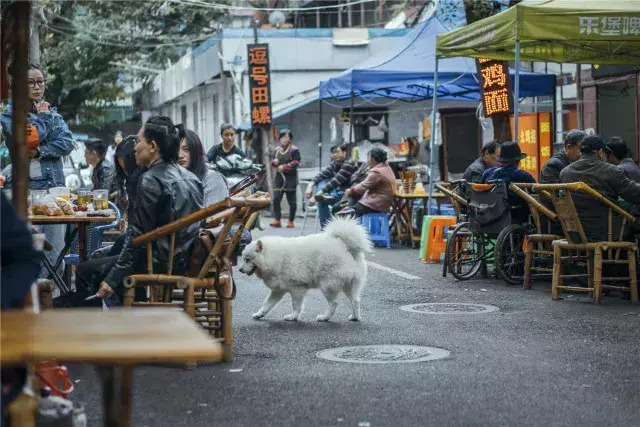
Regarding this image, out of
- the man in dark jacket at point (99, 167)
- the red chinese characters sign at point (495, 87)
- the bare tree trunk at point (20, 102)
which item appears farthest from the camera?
the red chinese characters sign at point (495, 87)

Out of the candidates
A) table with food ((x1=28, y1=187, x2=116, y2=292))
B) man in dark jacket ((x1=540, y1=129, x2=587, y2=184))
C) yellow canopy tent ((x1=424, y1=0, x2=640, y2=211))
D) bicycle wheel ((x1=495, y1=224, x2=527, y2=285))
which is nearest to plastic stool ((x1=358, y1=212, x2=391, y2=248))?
yellow canopy tent ((x1=424, y1=0, x2=640, y2=211))

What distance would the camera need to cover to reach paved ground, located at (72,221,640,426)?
20.1ft

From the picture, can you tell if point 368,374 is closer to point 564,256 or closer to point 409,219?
point 564,256

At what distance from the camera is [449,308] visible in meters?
10.8

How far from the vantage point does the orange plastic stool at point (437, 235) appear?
1566 centimetres

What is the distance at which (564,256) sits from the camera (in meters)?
11.4

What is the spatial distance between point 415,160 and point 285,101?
7.96 metres

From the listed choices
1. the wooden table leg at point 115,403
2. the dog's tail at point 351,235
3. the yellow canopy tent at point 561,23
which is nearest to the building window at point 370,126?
the yellow canopy tent at point 561,23

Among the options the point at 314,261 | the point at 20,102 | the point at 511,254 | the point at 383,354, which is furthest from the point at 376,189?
the point at 20,102

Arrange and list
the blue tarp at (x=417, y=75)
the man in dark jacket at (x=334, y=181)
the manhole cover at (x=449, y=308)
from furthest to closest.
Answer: the blue tarp at (x=417, y=75) → the man in dark jacket at (x=334, y=181) → the manhole cover at (x=449, y=308)

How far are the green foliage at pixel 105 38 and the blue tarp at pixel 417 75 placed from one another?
Result: 61.2ft

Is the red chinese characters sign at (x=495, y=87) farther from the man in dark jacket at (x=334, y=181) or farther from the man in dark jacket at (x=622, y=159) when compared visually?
the man in dark jacket at (x=622, y=159)

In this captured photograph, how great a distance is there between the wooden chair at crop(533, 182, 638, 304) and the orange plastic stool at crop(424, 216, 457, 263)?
4445 mm

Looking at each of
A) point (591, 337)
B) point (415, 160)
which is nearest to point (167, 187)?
point (591, 337)
